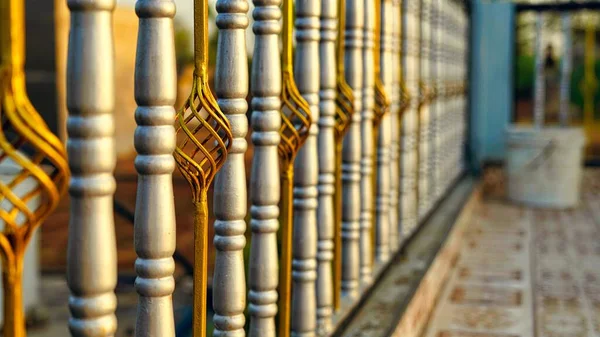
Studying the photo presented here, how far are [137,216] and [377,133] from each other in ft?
5.81

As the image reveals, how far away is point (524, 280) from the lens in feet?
11.9

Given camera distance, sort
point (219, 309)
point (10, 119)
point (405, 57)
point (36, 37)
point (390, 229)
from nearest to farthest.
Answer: point (10, 119) → point (219, 309) → point (390, 229) → point (405, 57) → point (36, 37)

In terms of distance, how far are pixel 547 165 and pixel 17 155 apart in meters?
5.60

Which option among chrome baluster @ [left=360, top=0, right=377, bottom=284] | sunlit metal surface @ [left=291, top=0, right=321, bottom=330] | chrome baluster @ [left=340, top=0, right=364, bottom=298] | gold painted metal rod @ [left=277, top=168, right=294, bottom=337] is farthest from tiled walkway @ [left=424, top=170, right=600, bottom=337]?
gold painted metal rod @ [left=277, top=168, right=294, bottom=337]

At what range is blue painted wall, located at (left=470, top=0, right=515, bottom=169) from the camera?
7.08 m

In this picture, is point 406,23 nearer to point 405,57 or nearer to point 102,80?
point 405,57

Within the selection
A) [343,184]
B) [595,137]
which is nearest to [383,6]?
[343,184]

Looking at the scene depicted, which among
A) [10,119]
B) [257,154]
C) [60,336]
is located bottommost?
[60,336]

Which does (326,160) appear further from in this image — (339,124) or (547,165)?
(547,165)

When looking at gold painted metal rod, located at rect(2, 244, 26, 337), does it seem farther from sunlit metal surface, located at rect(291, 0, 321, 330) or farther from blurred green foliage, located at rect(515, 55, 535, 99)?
blurred green foliage, located at rect(515, 55, 535, 99)

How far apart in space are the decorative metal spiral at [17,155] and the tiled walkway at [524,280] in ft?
6.83

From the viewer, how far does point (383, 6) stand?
8.69ft

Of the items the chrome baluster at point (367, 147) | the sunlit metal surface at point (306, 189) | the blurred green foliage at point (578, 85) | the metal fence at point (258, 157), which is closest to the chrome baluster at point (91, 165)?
the metal fence at point (258, 157)

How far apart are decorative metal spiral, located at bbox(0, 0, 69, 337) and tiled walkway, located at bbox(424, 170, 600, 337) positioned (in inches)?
81.9
